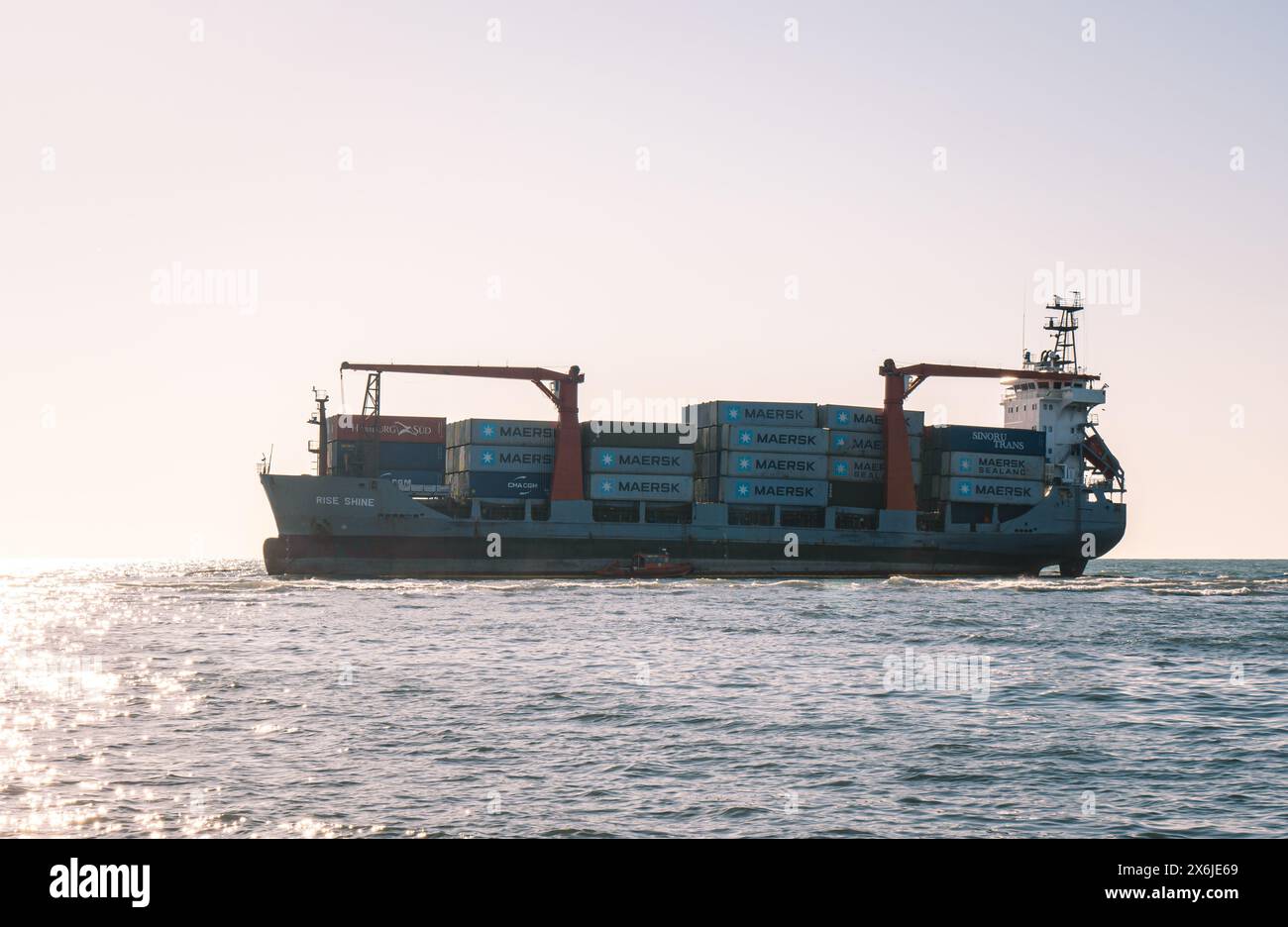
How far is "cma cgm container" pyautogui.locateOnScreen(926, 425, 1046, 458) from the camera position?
8294 cm

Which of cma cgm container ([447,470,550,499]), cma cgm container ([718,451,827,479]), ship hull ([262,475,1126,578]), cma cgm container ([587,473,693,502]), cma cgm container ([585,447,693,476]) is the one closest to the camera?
ship hull ([262,475,1126,578])

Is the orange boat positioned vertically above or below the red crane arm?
below

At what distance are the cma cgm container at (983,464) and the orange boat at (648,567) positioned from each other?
21287 millimetres

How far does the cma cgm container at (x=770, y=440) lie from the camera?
262ft

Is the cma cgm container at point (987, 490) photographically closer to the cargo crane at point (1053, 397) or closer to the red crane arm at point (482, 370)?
the cargo crane at point (1053, 397)

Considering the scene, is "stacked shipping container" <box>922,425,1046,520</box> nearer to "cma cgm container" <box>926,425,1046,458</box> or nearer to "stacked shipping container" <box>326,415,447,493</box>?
"cma cgm container" <box>926,425,1046,458</box>

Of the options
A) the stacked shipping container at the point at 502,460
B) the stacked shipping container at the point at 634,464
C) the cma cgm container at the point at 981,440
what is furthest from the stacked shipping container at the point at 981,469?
the stacked shipping container at the point at 502,460

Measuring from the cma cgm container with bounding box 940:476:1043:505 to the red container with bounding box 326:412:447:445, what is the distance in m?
36.6
